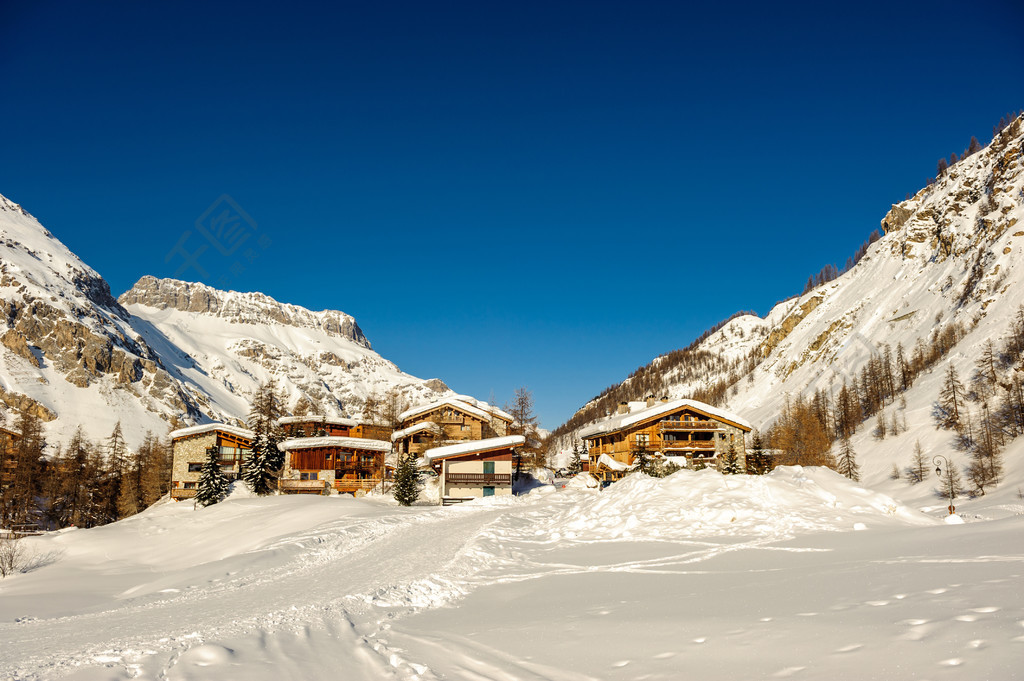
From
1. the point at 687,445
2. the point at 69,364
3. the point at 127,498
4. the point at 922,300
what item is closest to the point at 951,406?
the point at 687,445

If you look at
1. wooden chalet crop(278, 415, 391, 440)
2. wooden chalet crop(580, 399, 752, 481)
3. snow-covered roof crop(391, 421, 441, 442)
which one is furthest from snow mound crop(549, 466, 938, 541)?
wooden chalet crop(278, 415, 391, 440)

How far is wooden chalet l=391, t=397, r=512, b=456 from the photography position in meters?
63.9

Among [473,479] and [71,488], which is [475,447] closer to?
[473,479]

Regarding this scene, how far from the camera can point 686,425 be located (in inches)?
2345

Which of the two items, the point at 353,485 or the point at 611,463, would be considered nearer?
the point at 353,485

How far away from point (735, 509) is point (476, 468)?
97.9 feet

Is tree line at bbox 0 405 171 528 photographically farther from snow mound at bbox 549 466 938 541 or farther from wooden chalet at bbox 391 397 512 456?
snow mound at bbox 549 466 938 541

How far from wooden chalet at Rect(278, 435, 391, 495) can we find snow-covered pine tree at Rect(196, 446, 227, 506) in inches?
180

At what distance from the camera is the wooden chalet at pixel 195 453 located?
58.6m

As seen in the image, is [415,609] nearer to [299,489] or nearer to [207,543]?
[207,543]

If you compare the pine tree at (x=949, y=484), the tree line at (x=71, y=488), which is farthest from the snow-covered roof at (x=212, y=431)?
the pine tree at (x=949, y=484)

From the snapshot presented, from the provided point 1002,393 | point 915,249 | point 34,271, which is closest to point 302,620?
point 1002,393

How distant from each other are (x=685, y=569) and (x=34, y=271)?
226m

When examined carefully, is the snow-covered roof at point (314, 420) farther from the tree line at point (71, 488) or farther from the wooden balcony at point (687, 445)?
the wooden balcony at point (687, 445)
